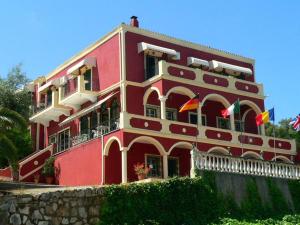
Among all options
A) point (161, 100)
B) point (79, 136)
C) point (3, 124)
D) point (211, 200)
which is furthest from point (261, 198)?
point (79, 136)

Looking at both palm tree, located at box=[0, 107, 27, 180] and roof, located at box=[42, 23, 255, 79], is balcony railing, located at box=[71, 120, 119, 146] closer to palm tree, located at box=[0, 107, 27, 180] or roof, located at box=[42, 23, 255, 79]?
roof, located at box=[42, 23, 255, 79]

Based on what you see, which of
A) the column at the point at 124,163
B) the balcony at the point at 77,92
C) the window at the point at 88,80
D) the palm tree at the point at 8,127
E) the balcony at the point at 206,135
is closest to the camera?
the palm tree at the point at 8,127

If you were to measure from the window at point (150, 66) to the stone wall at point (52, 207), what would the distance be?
55.8 feet

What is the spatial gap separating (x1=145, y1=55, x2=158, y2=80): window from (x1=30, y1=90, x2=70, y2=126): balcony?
7.41 metres

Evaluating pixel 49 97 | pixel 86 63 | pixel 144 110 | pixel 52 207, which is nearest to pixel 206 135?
pixel 144 110

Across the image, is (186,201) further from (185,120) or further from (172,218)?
(185,120)

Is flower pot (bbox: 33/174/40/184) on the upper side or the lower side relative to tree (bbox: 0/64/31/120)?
lower

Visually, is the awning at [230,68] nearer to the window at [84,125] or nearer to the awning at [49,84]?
the window at [84,125]

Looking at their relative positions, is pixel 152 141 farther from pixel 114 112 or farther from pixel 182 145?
pixel 114 112

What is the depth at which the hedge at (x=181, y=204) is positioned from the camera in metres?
20.5

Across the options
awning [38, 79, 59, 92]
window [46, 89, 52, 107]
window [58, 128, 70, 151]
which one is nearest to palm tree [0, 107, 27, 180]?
window [58, 128, 70, 151]

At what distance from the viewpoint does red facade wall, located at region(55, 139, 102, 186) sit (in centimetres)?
3278

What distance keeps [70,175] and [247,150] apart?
11.8 m

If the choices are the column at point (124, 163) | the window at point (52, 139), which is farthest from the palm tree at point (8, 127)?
the window at point (52, 139)
